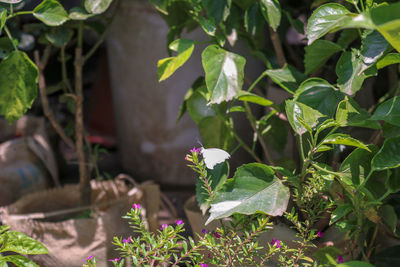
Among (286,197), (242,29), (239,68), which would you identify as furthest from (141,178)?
(286,197)

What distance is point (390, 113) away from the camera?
0.70m

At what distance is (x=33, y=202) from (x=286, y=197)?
0.76 m

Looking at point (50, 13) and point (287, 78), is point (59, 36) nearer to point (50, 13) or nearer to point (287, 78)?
point (50, 13)

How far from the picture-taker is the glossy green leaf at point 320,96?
0.82m

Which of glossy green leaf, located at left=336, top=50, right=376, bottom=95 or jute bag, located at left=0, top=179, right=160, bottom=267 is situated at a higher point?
glossy green leaf, located at left=336, top=50, right=376, bottom=95

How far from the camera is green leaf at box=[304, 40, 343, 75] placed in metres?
0.87

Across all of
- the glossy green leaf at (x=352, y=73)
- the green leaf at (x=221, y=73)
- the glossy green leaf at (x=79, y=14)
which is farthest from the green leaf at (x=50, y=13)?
the glossy green leaf at (x=352, y=73)

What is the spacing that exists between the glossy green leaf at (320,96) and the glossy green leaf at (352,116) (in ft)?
0.16

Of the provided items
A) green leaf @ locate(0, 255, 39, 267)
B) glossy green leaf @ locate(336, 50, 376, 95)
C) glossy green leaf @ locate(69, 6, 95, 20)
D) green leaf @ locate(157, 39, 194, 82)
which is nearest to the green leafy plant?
green leaf @ locate(0, 255, 39, 267)

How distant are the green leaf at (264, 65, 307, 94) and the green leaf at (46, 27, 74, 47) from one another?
503 mm

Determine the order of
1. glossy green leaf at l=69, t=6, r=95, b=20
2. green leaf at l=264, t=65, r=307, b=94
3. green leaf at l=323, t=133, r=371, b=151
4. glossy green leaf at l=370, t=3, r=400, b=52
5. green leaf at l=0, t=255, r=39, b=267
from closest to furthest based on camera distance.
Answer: glossy green leaf at l=370, t=3, r=400, b=52, green leaf at l=323, t=133, r=371, b=151, green leaf at l=0, t=255, r=39, b=267, green leaf at l=264, t=65, r=307, b=94, glossy green leaf at l=69, t=6, r=95, b=20

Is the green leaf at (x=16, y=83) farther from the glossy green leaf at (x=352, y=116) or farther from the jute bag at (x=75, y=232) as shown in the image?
the glossy green leaf at (x=352, y=116)

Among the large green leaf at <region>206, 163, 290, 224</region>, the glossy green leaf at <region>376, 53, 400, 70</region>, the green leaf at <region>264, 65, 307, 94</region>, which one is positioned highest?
the glossy green leaf at <region>376, 53, 400, 70</region>

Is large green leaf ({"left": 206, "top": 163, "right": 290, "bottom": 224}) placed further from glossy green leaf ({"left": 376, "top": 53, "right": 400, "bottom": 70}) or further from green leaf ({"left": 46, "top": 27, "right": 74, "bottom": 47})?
green leaf ({"left": 46, "top": 27, "right": 74, "bottom": 47})
